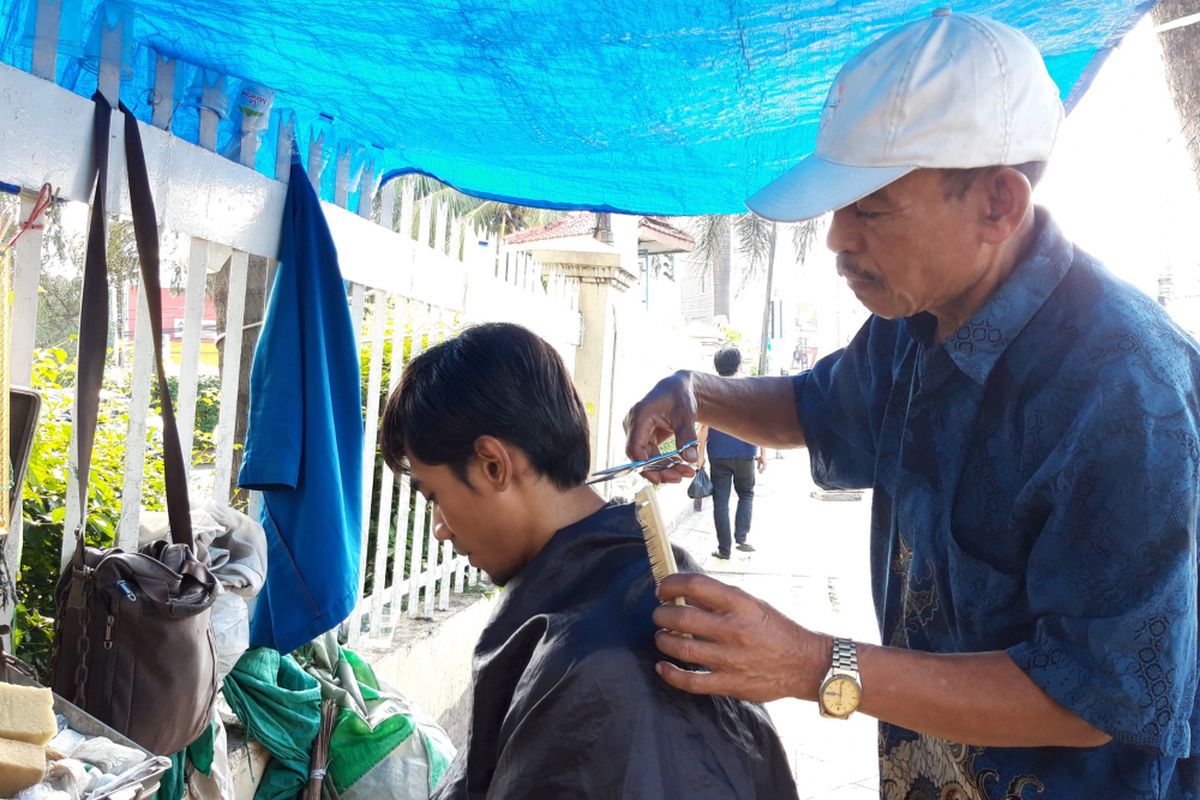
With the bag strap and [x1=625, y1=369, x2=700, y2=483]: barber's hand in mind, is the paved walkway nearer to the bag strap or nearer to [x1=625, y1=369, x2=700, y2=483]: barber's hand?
[x1=625, y1=369, x2=700, y2=483]: barber's hand

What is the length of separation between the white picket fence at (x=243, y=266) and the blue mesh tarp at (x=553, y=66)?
0.12m

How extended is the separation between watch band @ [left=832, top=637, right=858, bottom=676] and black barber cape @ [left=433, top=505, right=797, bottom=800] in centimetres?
20

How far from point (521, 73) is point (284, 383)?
1.06 meters

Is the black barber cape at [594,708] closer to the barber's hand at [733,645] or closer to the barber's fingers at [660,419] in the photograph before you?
the barber's hand at [733,645]

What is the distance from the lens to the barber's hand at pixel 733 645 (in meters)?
1.25

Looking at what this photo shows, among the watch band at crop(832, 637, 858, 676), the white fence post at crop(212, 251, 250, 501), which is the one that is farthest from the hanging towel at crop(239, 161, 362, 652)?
the watch band at crop(832, 637, 858, 676)

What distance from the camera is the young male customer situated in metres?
1.33

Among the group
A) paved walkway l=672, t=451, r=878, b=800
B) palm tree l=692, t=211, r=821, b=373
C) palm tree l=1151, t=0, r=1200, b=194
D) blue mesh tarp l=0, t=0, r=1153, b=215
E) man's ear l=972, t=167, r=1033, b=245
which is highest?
palm tree l=692, t=211, r=821, b=373

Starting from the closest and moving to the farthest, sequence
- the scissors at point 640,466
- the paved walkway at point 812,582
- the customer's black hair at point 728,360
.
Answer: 1. the scissors at point 640,466
2. the paved walkway at point 812,582
3. the customer's black hair at point 728,360

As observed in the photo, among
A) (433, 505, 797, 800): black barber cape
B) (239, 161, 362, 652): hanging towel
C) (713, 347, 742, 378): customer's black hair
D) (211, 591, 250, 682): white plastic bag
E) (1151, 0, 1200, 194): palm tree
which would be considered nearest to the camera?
(433, 505, 797, 800): black barber cape

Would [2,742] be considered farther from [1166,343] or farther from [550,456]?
[1166,343]

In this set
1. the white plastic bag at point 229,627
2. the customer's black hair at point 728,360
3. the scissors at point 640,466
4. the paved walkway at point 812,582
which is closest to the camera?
the scissors at point 640,466

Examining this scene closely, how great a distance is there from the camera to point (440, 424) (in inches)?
62.3

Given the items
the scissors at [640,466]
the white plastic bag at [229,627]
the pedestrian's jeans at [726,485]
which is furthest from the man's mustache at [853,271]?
the pedestrian's jeans at [726,485]
